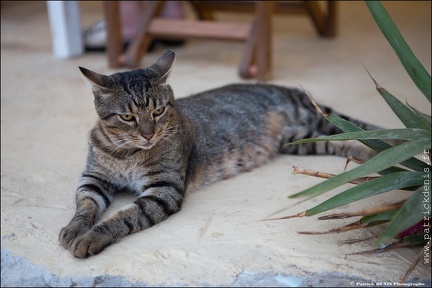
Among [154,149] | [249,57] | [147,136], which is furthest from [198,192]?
[249,57]

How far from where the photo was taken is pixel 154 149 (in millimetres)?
3146

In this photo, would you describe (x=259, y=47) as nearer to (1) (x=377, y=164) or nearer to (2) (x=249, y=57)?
(2) (x=249, y=57)

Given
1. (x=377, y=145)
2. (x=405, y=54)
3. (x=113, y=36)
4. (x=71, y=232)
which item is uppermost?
(x=405, y=54)

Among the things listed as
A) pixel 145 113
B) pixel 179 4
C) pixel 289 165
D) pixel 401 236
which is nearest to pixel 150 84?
pixel 145 113

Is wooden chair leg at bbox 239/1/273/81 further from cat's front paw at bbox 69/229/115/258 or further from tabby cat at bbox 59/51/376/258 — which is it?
cat's front paw at bbox 69/229/115/258

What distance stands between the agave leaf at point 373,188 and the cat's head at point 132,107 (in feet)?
3.04

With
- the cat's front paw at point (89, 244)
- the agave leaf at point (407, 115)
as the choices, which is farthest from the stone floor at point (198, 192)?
the agave leaf at point (407, 115)

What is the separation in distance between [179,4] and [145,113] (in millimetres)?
3328

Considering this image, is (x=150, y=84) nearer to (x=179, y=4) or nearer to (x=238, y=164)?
(x=238, y=164)

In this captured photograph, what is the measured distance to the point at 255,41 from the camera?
5.04 metres

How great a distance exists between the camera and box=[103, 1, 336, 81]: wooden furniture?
498cm

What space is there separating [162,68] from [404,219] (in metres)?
1.47

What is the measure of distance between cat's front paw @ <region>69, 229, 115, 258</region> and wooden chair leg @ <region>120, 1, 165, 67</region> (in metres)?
2.95

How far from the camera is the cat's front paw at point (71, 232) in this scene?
8.75 ft
